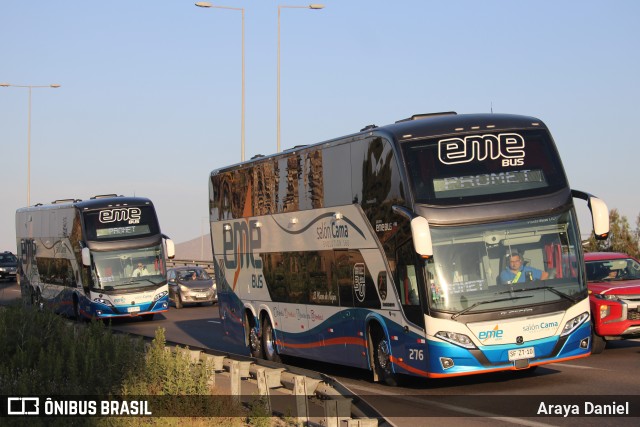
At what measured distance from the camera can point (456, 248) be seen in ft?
50.4

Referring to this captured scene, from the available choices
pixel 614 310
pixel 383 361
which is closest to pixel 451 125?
pixel 383 361

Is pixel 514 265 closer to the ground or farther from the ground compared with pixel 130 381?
farther from the ground

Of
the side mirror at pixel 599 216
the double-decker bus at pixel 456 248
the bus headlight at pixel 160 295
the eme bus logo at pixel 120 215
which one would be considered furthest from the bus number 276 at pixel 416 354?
the bus headlight at pixel 160 295

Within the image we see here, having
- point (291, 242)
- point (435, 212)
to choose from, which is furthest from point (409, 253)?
point (291, 242)

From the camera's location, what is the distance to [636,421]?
1220cm

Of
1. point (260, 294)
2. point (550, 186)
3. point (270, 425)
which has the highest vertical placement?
point (550, 186)

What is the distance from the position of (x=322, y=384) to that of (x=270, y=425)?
2.45 ft

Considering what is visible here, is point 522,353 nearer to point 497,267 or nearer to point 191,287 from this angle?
point 497,267

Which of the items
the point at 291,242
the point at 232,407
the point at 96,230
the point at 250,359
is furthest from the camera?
the point at 96,230

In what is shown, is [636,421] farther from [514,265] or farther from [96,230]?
[96,230]

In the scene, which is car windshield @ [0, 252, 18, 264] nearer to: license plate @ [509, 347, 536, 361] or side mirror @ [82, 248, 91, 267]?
side mirror @ [82, 248, 91, 267]

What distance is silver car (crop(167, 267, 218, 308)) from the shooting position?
44.8 meters

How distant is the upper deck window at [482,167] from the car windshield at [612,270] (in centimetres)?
498

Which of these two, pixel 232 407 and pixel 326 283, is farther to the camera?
pixel 326 283
